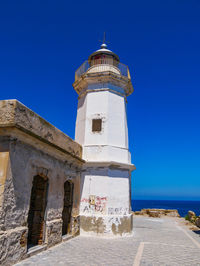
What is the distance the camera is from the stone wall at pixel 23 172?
18.5 ft

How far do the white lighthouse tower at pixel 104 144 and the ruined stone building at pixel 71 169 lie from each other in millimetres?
43

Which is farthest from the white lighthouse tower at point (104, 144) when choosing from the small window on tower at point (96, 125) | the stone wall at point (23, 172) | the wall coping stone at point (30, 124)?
the stone wall at point (23, 172)

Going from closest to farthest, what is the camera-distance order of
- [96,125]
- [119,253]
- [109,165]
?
[119,253]
[109,165]
[96,125]

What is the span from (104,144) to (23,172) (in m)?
5.40

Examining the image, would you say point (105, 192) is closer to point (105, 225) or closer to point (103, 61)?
point (105, 225)

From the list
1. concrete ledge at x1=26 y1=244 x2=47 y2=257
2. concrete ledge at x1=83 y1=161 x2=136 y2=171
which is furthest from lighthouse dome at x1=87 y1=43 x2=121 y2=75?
concrete ledge at x1=26 y1=244 x2=47 y2=257

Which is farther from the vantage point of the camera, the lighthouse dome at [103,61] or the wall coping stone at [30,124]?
the lighthouse dome at [103,61]

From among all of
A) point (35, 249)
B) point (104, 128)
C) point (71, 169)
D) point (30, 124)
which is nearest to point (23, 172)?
point (30, 124)

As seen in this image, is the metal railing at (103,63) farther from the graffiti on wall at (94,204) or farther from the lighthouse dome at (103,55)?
the graffiti on wall at (94,204)

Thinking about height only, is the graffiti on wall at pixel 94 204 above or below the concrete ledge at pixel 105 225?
above

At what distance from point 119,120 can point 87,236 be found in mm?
6160

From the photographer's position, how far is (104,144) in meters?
11.1

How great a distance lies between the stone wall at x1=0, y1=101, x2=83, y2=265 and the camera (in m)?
5.65

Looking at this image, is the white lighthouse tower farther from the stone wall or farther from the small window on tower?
the stone wall
